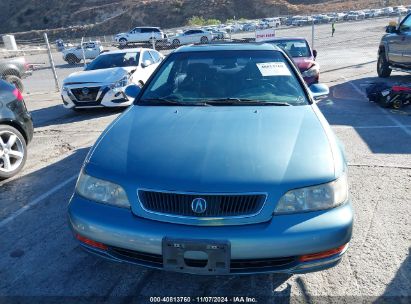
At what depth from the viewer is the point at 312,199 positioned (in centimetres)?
236

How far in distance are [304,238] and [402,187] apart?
8.17 feet

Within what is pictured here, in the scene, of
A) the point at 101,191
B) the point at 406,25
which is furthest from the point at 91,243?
the point at 406,25

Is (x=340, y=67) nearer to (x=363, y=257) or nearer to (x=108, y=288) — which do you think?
(x=363, y=257)

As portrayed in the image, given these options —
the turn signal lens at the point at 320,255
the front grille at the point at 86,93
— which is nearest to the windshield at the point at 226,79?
the turn signal lens at the point at 320,255

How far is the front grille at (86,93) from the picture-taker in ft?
27.2

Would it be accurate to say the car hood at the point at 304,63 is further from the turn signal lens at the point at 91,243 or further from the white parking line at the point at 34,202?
the turn signal lens at the point at 91,243

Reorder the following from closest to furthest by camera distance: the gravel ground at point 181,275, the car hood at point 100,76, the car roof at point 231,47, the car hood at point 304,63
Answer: the gravel ground at point 181,275 → the car roof at point 231,47 → the car hood at point 100,76 → the car hood at point 304,63

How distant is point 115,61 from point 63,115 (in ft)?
6.26

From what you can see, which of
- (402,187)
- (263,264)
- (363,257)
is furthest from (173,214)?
(402,187)

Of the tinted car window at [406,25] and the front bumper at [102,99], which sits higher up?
the tinted car window at [406,25]

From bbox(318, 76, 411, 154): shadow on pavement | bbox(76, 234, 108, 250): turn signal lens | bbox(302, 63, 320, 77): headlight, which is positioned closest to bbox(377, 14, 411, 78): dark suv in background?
bbox(318, 76, 411, 154): shadow on pavement

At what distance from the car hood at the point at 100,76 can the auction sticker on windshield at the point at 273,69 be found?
532 cm

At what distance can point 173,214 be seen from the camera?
90.7 inches

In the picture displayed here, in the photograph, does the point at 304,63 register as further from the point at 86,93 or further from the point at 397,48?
the point at 86,93
